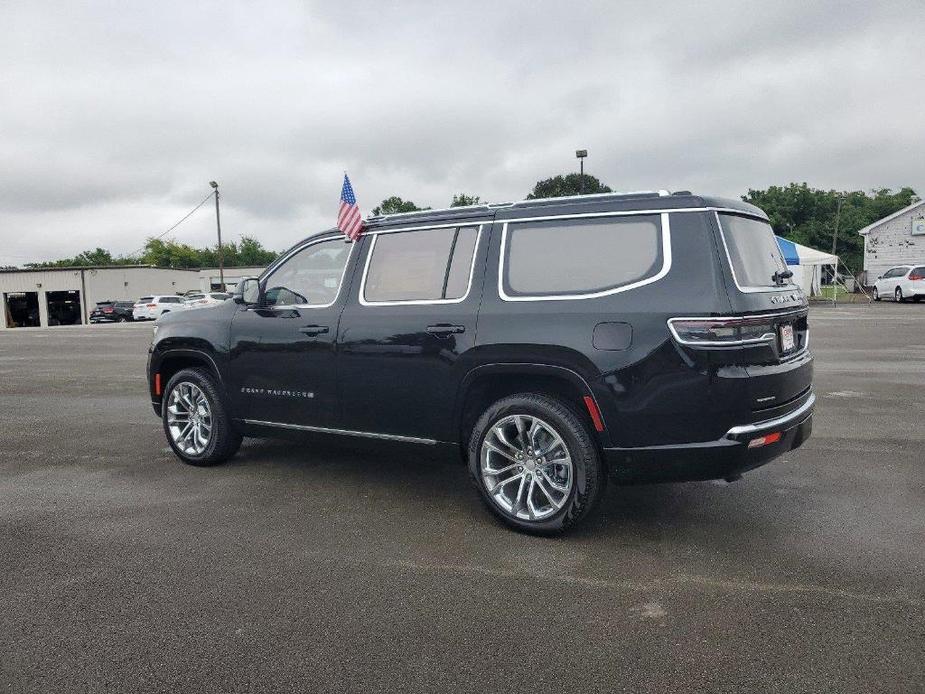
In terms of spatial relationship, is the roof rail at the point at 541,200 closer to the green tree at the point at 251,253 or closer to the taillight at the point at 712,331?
the taillight at the point at 712,331

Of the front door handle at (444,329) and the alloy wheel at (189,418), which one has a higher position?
the front door handle at (444,329)

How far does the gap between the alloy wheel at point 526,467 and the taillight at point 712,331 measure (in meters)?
0.90

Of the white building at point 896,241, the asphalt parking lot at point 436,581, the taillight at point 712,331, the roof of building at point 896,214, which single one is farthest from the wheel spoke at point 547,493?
the white building at point 896,241

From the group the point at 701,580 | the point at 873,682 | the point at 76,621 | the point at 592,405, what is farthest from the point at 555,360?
the point at 76,621

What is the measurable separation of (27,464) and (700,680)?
5826 mm

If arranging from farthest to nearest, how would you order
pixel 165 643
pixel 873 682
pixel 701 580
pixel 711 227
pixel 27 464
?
pixel 27 464 < pixel 711 227 < pixel 701 580 < pixel 165 643 < pixel 873 682

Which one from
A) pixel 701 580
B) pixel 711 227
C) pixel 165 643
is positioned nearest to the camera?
pixel 165 643

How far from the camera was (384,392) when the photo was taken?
15.5 ft

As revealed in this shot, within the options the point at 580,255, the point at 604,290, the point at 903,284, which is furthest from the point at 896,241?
the point at 604,290

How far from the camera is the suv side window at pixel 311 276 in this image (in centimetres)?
512

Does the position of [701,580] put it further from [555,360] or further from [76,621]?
[76,621]

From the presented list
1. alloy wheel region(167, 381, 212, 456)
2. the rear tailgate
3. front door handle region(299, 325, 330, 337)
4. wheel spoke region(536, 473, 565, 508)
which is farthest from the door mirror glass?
the rear tailgate

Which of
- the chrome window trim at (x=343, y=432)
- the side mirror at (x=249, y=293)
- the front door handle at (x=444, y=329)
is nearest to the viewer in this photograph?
the front door handle at (x=444, y=329)

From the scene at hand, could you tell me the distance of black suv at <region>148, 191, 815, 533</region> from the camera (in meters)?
3.74
